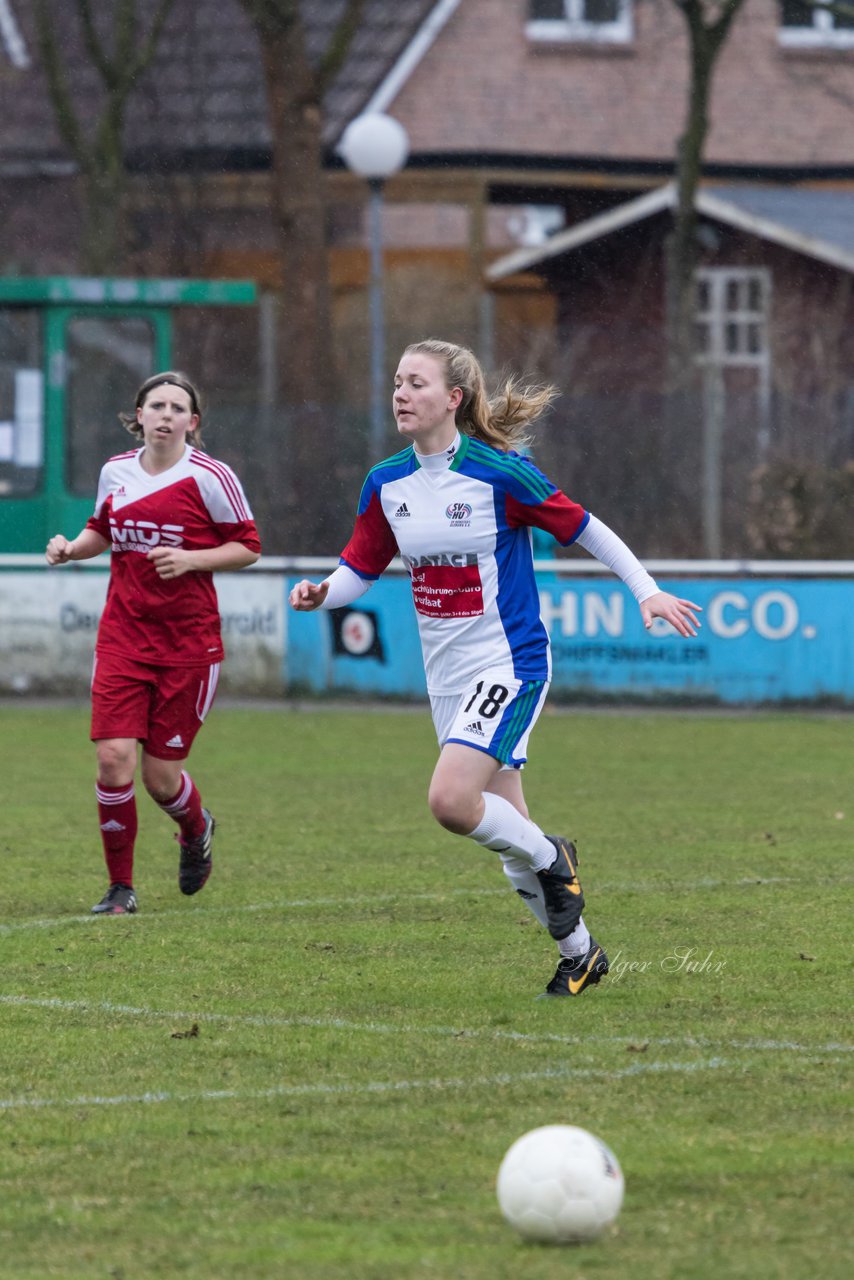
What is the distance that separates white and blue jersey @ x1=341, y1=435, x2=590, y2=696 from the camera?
6762mm

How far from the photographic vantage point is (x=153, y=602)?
8609 millimetres

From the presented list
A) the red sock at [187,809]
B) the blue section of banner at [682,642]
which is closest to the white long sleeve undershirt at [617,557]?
the red sock at [187,809]

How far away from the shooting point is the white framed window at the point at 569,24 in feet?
106

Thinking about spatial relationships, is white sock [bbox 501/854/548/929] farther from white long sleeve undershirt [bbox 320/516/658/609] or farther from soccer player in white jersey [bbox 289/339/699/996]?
white long sleeve undershirt [bbox 320/516/658/609]

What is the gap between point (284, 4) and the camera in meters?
22.4

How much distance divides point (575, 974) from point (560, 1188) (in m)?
2.56

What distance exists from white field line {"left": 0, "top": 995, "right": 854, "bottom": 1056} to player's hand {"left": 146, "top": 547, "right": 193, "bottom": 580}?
2008 mm

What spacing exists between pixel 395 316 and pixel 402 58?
17.9ft

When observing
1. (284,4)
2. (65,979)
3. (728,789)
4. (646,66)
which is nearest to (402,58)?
(646,66)

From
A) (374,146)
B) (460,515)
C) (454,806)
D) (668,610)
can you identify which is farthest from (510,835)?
(374,146)

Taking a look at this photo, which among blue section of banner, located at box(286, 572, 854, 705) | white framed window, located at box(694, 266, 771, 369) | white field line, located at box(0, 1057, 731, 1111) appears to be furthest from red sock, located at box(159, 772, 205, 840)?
white framed window, located at box(694, 266, 771, 369)

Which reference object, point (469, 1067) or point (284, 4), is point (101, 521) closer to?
point (469, 1067)

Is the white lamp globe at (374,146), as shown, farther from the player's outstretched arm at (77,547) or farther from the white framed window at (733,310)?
the player's outstretched arm at (77,547)

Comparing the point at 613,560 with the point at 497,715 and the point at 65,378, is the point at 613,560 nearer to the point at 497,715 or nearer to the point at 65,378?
the point at 497,715
